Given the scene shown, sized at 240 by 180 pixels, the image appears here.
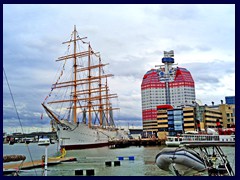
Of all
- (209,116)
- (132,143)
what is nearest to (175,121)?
(209,116)

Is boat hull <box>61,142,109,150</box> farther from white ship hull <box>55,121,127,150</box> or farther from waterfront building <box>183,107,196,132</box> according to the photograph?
waterfront building <box>183,107,196,132</box>

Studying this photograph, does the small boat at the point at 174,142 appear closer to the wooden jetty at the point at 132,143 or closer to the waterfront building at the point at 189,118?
the wooden jetty at the point at 132,143

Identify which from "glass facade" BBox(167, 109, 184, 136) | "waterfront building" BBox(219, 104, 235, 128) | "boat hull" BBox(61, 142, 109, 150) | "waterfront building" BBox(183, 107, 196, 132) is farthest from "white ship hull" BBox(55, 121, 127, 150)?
"waterfront building" BBox(219, 104, 235, 128)

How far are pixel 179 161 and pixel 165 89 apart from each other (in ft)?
426

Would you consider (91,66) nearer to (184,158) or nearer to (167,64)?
(184,158)

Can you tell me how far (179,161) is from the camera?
15.6 metres

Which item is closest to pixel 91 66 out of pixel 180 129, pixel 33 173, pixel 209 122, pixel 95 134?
pixel 95 134

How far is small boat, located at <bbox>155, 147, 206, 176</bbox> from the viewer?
1557 cm

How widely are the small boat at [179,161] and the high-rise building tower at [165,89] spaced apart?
118161 millimetres

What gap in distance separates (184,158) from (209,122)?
67692mm

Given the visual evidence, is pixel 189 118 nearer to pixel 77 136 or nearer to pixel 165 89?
pixel 77 136

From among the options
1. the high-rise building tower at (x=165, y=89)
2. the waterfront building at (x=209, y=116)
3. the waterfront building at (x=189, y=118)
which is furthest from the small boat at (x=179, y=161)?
the high-rise building tower at (x=165, y=89)

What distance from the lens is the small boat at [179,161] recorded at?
51.1 ft

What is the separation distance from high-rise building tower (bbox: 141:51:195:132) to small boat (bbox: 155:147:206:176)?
11816 centimetres
